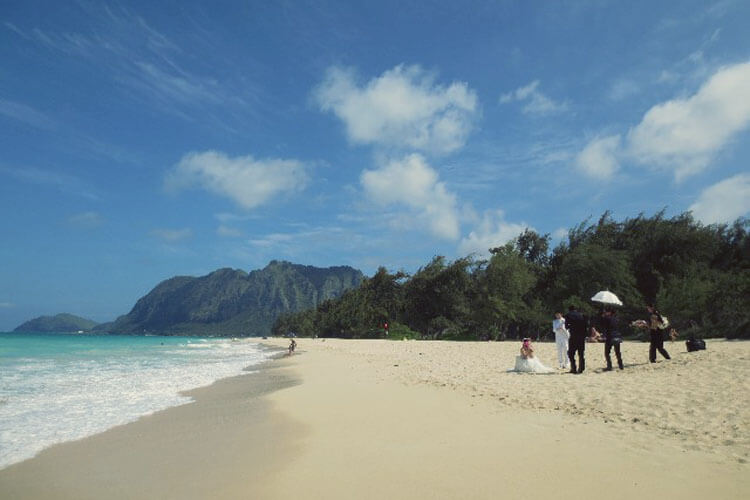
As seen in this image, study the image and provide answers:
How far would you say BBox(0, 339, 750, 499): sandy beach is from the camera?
4.74 m

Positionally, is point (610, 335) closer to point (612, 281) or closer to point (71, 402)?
point (71, 402)

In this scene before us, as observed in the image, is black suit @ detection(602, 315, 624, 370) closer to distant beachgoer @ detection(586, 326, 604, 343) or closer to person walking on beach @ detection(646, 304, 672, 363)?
distant beachgoer @ detection(586, 326, 604, 343)

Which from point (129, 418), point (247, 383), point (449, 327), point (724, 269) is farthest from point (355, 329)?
point (129, 418)

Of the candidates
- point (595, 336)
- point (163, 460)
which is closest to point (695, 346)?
point (595, 336)

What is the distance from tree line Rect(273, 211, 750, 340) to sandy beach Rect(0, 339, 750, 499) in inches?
933

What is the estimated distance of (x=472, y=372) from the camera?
15.1 m

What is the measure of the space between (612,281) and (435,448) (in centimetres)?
4163

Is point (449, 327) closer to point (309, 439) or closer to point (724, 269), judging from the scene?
point (724, 269)

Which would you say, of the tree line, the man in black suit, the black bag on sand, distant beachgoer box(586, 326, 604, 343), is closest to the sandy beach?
the man in black suit

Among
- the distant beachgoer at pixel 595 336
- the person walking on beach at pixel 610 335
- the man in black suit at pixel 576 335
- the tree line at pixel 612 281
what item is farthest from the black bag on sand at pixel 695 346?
the tree line at pixel 612 281

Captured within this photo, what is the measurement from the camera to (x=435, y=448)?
239 inches

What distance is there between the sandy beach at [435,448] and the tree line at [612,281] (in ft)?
77.8

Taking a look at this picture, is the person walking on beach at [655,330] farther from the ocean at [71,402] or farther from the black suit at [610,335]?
the ocean at [71,402]

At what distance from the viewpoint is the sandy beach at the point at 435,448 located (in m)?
4.74
